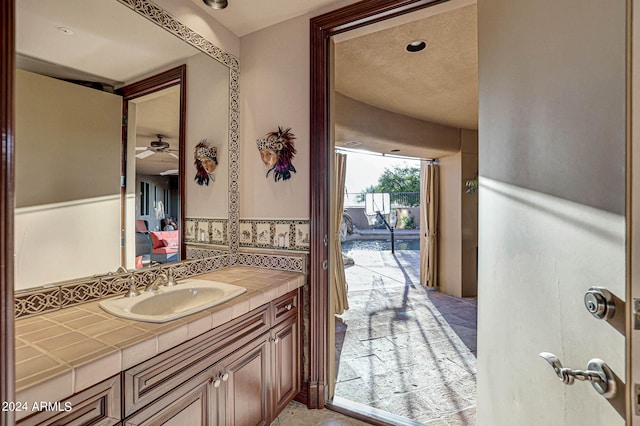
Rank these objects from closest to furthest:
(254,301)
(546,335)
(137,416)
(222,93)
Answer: (546,335) → (137,416) → (254,301) → (222,93)

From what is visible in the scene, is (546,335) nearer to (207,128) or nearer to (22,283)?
(22,283)

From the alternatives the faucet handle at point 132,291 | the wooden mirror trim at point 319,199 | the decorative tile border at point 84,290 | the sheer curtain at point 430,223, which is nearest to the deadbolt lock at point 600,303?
the wooden mirror trim at point 319,199

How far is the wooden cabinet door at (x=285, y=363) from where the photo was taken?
5.32 feet

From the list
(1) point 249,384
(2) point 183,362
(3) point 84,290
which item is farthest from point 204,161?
(1) point 249,384

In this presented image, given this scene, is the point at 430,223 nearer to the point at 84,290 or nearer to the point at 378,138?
the point at 378,138

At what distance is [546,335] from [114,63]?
2.16 meters

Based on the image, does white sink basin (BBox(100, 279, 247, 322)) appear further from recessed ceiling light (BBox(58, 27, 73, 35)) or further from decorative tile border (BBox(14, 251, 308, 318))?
recessed ceiling light (BBox(58, 27, 73, 35))

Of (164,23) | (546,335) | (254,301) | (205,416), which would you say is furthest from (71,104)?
(546,335)

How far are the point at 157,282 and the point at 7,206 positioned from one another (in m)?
0.96

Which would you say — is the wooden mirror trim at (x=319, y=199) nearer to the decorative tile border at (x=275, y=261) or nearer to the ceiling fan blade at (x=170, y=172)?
the decorative tile border at (x=275, y=261)

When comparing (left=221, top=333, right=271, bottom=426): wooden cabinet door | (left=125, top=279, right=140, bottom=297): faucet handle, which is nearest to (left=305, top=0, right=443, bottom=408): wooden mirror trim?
(left=221, top=333, right=271, bottom=426): wooden cabinet door

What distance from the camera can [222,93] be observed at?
2.04m

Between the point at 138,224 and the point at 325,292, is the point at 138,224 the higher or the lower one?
the higher one

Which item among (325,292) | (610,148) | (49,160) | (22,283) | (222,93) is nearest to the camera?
(610,148)
